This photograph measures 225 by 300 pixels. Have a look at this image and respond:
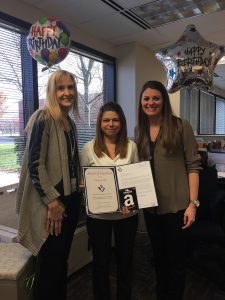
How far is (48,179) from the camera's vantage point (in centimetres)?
131

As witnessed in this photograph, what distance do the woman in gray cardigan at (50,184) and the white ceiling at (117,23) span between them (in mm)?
1241

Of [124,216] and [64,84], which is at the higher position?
[64,84]

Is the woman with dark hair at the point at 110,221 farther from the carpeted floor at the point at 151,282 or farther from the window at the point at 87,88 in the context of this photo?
the window at the point at 87,88

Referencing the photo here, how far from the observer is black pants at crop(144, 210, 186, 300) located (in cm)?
149

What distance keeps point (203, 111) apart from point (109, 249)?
5.50m

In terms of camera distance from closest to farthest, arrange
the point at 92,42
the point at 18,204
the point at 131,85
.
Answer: the point at 18,204, the point at 92,42, the point at 131,85

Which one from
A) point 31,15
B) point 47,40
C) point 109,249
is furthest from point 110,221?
point 31,15

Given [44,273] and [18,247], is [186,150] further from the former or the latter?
[18,247]

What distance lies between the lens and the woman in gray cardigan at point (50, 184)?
1.30 meters

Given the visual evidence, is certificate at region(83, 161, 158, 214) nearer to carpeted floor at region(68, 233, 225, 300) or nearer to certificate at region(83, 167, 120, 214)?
certificate at region(83, 167, 120, 214)

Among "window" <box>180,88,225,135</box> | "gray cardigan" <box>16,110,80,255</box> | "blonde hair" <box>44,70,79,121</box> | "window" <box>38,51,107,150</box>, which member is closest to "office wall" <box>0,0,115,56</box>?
"window" <box>38,51,107,150</box>

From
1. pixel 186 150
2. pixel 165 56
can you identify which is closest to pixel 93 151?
pixel 186 150

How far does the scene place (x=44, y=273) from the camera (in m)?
1.44

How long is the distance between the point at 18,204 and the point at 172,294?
3.39ft
